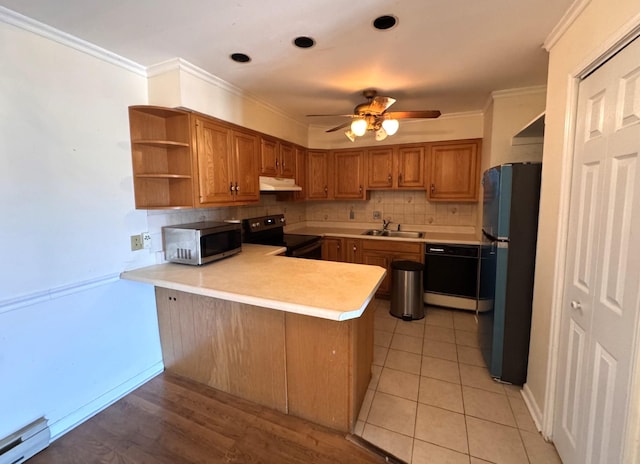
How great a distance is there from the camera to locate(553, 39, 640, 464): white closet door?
1.03 metres

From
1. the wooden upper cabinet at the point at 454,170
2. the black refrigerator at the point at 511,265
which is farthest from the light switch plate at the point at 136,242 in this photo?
the wooden upper cabinet at the point at 454,170

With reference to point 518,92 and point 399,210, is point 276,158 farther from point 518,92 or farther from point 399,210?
point 518,92

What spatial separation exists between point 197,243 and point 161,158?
770mm

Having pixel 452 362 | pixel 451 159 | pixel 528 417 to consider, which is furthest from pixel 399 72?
pixel 528 417

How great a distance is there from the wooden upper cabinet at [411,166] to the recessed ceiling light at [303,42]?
223 cm

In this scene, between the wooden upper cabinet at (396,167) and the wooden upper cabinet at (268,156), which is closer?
the wooden upper cabinet at (268,156)

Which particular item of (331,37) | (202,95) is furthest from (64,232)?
(331,37)

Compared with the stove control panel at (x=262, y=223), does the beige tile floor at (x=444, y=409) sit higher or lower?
lower

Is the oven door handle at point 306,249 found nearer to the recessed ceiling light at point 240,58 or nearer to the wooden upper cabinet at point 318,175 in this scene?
the wooden upper cabinet at point 318,175

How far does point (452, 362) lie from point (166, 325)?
2392mm

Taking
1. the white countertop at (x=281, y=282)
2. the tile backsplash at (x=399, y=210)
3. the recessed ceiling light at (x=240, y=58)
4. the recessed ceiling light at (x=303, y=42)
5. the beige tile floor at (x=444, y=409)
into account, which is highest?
the recessed ceiling light at (x=240, y=58)

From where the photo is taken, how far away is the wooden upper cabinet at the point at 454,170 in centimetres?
340

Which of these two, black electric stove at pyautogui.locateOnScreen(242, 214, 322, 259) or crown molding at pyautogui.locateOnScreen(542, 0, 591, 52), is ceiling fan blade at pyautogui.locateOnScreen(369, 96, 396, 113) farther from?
black electric stove at pyautogui.locateOnScreen(242, 214, 322, 259)

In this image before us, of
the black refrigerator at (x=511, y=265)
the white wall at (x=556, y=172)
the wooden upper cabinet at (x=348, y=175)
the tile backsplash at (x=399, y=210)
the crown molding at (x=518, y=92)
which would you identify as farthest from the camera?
the wooden upper cabinet at (x=348, y=175)
